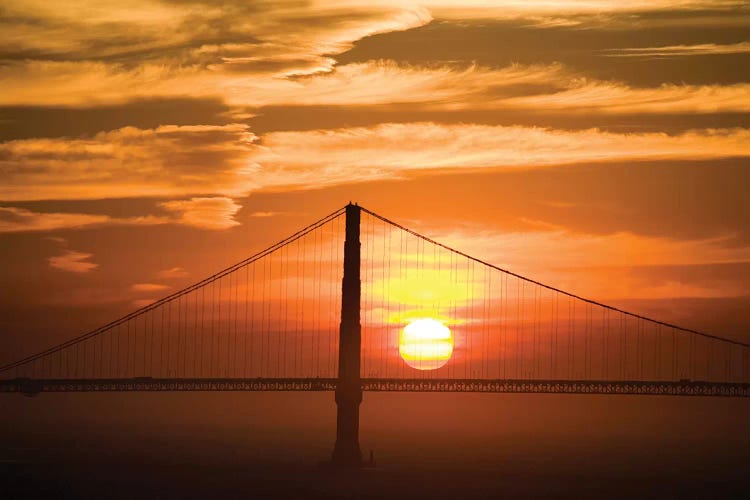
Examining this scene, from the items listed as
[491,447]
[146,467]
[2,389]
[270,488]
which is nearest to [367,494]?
[270,488]

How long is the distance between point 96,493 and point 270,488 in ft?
43.9

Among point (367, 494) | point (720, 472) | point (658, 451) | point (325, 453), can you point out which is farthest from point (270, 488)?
point (658, 451)

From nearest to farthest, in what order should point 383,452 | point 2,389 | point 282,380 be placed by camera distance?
point 282,380 → point 2,389 → point 383,452

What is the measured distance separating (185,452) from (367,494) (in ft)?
215

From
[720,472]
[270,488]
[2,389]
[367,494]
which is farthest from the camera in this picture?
[720,472]

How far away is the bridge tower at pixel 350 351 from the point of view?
10069 centimetres

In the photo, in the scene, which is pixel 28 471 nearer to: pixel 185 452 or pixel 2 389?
pixel 2 389

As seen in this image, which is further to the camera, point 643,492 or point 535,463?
point 535,463

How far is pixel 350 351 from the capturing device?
100688 millimetres

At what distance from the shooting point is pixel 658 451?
19150 centimetres

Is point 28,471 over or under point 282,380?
under

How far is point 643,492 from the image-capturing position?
114m

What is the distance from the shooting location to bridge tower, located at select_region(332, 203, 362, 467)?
101 m

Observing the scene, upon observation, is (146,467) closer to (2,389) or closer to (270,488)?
(2,389)
